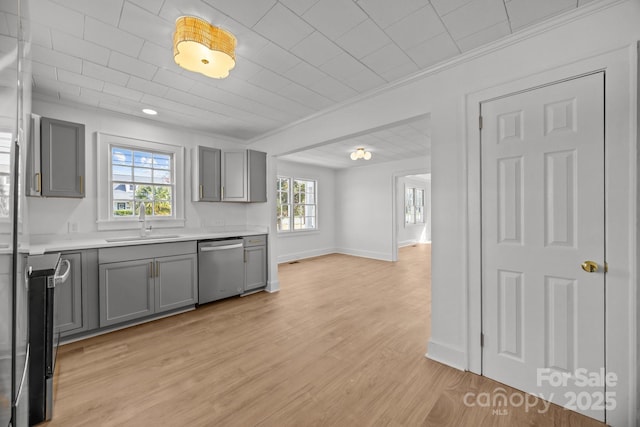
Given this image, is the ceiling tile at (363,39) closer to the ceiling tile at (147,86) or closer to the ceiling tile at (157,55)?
the ceiling tile at (157,55)

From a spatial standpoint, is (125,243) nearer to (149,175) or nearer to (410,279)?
(149,175)

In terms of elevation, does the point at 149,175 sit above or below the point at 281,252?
above

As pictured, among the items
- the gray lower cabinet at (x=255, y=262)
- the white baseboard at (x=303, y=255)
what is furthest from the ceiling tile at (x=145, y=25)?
the white baseboard at (x=303, y=255)

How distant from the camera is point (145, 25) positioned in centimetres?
179

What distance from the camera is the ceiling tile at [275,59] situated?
206 centimetres

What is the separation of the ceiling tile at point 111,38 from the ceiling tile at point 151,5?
1.22 feet

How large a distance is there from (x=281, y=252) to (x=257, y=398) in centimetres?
474

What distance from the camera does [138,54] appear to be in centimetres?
212

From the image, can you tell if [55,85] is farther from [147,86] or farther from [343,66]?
[343,66]

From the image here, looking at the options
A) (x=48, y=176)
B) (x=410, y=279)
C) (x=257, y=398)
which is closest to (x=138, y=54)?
(x=48, y=176)

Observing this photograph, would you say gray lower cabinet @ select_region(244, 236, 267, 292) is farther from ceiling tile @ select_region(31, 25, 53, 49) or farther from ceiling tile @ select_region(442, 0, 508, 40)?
ceiling tile @ select_region(442, 0, 508, 40)

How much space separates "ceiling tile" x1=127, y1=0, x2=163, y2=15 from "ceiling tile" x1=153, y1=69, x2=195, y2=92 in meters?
0.79

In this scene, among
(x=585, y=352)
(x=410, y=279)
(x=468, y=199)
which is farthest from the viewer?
(x=410, y=279)

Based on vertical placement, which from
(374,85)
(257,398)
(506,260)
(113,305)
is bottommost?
(257,398)
